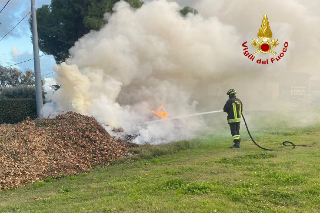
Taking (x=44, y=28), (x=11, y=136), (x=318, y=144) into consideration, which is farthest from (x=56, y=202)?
(x=44, y=28)

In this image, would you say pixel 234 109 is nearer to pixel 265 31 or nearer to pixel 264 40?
pixel 264 40

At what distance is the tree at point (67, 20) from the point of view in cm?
1888

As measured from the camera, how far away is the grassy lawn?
A: 4512 mm

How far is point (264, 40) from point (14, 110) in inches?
594

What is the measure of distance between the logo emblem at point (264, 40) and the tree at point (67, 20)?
27.1ft

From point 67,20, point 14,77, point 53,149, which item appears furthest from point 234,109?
point 14,77

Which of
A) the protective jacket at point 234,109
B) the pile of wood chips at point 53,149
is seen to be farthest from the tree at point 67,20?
the protective jacket at point 234,109

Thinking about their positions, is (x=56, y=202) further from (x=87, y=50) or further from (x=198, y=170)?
(x=87, y=50)

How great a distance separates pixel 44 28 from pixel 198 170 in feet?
61.1

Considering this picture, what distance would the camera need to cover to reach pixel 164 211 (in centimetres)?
427

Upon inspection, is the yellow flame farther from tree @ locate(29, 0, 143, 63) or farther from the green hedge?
the green hedge

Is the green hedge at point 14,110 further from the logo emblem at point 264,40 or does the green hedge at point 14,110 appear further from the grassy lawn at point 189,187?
the logo emblem at point 264,40

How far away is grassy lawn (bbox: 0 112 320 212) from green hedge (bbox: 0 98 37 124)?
9823mm

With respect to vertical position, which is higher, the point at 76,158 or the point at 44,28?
the point at 44,28
